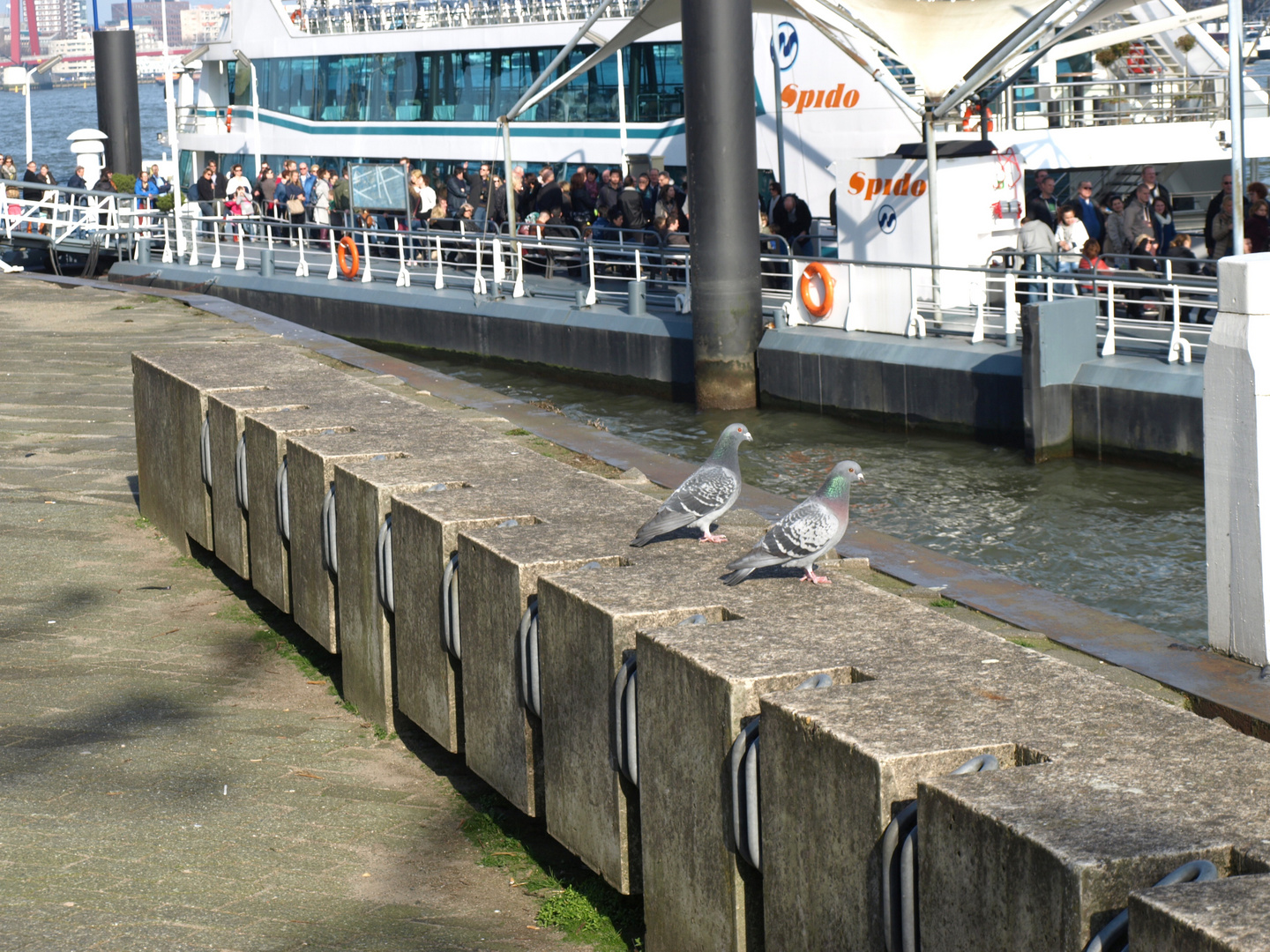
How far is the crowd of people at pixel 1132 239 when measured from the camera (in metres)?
14.7

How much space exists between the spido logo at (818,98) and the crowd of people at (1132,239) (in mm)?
4479

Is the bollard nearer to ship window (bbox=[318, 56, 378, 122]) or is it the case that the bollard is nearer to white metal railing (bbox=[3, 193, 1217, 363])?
white metal railing (bbox=[3, 193, 1217, 363])

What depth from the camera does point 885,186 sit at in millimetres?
16891

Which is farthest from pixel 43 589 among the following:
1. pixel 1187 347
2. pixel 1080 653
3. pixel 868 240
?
pixel 868 240

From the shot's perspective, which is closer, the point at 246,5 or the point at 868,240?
the point at 868,240

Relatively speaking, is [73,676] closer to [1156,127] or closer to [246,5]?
[1156,127]

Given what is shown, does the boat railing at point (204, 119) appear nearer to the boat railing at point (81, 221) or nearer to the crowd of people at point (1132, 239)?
the boat railing at point (81, 221)

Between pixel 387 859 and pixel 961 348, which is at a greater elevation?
pixel 961 348

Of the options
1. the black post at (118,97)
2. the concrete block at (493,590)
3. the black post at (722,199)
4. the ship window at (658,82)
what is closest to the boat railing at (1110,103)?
the black post at (722,199)

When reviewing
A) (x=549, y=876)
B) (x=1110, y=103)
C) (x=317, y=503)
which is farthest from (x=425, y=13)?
(x=549, y=876)

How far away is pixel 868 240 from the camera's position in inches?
675

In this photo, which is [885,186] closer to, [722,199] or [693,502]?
[722,199]

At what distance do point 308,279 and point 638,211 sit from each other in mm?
5236

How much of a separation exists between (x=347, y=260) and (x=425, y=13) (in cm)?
777
